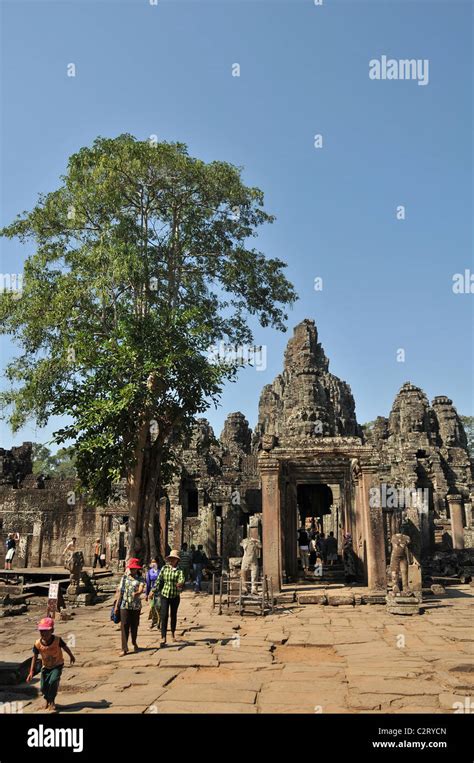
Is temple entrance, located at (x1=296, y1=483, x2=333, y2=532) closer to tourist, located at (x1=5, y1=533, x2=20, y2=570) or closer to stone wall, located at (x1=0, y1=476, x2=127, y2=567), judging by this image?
stone wall, located at (x1=0, y1=476, x2=127, y2=567)

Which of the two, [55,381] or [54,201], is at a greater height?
[54,201]

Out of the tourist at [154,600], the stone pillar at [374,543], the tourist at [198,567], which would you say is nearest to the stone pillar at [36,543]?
the tourist at [198,567]

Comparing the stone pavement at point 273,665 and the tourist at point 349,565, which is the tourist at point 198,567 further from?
the tourist at point 349,565

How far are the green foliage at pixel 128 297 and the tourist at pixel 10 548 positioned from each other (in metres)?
7.74

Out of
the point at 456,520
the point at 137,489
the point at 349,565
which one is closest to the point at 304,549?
the point at 349,565

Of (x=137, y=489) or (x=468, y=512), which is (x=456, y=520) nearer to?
(x=468, y=512)

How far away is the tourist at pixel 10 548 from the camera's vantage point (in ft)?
72.0

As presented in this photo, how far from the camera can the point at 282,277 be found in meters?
19.4

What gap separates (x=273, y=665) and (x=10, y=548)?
1764cm

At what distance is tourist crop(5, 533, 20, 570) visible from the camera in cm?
2195

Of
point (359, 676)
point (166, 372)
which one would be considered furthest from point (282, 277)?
point (359, 676)
